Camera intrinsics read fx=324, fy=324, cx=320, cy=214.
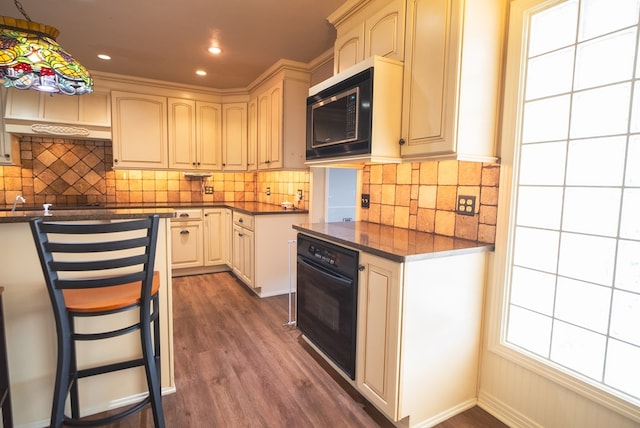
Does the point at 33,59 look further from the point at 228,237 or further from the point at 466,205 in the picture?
the point at 228,237

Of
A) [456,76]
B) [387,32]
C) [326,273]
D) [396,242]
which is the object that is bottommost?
[326,273]

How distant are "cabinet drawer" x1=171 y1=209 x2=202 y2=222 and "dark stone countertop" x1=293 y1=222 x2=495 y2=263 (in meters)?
2.19

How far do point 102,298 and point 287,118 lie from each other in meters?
2.46

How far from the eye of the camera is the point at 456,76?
1552mm

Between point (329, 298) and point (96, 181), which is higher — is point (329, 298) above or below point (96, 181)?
below

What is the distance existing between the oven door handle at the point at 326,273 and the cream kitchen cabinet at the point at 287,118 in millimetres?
1400

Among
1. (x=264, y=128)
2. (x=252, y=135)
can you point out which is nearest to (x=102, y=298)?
(x=264, y=128)

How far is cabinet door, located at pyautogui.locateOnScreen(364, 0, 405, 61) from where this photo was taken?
1.85m

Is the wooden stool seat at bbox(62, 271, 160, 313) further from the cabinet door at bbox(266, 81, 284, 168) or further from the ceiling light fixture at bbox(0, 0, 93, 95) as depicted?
the cabinet door at bbox(266, 81, 284, 168)

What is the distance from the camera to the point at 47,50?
153 cm

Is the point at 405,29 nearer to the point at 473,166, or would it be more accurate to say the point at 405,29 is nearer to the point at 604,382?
the point at 473,166

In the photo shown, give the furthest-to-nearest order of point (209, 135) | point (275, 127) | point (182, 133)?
point (209, 135)
point (182, 133)
point (275, 127)

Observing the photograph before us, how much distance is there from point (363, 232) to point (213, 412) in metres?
1.30

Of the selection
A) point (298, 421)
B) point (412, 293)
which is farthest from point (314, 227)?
point (298, 421)
